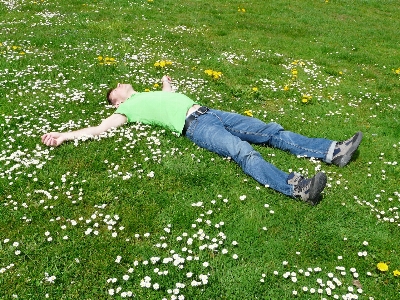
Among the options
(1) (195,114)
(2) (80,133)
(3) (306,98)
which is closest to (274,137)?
(1) (195,114)

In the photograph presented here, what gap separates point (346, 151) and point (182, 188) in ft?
11.1

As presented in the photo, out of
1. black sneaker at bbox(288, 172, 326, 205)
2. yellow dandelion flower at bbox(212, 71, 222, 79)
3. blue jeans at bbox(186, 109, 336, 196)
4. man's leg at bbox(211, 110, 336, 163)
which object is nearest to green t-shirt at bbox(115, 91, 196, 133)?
blue jeans at bbox(186, 109, 336, 196)

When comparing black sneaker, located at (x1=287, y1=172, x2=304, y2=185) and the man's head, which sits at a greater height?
the man's head

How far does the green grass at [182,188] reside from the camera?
518cm

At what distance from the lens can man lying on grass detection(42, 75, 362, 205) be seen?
23.5ft

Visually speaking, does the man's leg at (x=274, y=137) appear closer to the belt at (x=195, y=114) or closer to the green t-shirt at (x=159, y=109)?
the belt at (x=195, y=114)

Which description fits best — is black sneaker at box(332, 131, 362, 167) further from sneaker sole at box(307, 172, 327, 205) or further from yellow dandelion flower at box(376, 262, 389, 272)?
yellow dandelion flower at box(376, 262, 389, 272)

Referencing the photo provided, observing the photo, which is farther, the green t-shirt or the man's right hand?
the green t-shirt

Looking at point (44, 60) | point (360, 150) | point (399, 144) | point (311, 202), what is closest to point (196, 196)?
point (311, 202)

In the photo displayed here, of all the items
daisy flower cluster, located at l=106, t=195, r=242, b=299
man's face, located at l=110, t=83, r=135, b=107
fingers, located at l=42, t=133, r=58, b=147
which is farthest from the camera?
man's face, located at l=110, t=83, r=135, b=107

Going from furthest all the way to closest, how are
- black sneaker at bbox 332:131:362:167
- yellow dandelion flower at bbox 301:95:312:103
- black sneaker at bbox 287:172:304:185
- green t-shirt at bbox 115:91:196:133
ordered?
1. yellow dandelion flower at bbox 301:95:312:103
2. green t-shirt at bbox 115:91:196:133
3. black sneaker at bbox 332:131:362:167
4. black sneaker at bbox 287:172:304:185

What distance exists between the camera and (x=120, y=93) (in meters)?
9.15

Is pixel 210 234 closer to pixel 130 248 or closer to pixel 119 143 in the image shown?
pixel 130 248

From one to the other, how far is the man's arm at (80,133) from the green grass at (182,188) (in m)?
0.17
